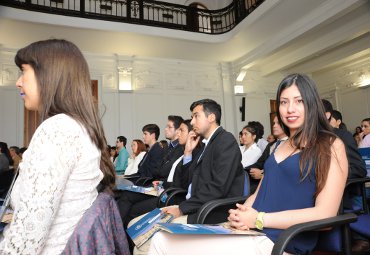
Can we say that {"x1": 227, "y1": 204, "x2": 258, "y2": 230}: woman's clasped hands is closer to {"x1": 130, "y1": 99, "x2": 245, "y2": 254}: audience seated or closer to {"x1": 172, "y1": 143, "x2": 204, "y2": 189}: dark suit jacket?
{"x1": 130, "y1": 99, "x2": 245, "y2": 254}: audience seated

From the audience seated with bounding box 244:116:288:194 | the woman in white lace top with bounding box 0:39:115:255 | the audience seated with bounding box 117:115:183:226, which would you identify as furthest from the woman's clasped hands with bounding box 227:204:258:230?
the audience seated with bounding box 244:116:288:194

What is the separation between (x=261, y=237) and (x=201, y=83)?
27.5ft

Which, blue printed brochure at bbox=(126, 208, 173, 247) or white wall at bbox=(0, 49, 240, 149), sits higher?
white wall at bbox=(0, 49, 240, 149)

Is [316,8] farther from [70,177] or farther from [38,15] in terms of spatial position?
[70,177]

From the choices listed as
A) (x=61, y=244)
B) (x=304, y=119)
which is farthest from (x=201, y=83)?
(x=61, y=244)

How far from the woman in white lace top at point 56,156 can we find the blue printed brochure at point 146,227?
695 millimetres

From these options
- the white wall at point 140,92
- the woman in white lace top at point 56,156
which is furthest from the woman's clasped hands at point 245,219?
the white wall at point 140,92

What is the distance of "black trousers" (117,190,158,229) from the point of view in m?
2.88

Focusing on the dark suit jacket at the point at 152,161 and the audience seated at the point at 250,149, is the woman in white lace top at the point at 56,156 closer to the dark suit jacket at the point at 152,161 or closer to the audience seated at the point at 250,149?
the dark suit jacket at the point at 152,161

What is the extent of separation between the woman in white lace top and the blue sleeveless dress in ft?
2.46

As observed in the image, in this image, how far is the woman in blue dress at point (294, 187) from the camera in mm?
1214

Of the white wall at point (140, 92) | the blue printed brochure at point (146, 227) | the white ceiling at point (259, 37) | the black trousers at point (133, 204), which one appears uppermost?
the white ceiling at point (259, 37)

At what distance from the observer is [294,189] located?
4.31ft

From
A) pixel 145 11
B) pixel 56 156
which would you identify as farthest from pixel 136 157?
pixel 145 11
